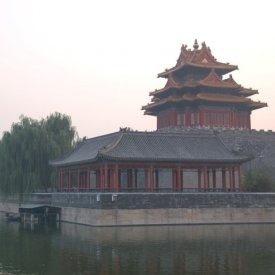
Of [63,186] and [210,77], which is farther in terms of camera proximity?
[210,77]

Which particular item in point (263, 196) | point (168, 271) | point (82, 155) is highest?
point (82, 155)

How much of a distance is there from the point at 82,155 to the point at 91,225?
8.46m

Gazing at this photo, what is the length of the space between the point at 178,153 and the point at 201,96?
14563mm

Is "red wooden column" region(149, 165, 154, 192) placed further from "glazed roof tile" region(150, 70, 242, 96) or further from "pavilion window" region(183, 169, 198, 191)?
"glazed roof tile" region(150, 70, 242, 96)

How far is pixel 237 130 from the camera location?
167 ft

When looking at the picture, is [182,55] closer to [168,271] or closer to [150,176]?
[150,176]

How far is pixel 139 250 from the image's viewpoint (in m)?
23.4

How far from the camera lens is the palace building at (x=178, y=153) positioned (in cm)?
3741

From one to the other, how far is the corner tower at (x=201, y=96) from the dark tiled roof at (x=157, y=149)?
10.2 meters

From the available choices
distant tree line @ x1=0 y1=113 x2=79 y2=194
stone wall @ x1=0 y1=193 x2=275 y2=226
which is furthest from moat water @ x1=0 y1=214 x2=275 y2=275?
distant tree line @ x1=0 y1=113 x2=79 y2=194

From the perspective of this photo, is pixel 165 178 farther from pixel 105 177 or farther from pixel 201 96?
pixel 201 96

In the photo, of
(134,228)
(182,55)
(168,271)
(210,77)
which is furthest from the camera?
(182,55)

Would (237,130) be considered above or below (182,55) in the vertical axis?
below

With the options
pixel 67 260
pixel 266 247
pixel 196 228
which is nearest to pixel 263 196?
pixel 196 228
